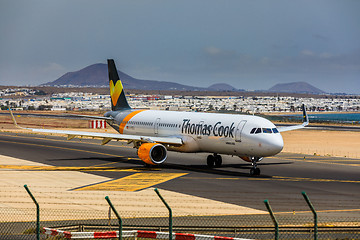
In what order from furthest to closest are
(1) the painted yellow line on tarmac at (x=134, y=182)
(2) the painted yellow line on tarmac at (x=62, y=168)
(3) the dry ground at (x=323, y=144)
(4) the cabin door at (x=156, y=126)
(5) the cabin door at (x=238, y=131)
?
(3) the dry ground at (x=323, y=144), (4) the cabin door at (x=156, y=126), (2) the painted yellow line on tarmac at (x=62, y=168), (5) the cabin door at (x=238, y=131), (1) the painted yellow line on tarmac at (x=134, y=182)

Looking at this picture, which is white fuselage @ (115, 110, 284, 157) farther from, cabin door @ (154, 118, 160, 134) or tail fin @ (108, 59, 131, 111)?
tail fin @ (108, 59, 131, 111)

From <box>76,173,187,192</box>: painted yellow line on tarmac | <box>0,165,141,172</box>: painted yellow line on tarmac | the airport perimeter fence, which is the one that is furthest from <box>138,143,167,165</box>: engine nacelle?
the airport perimeter fence

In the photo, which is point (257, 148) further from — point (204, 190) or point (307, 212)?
point (307, 212)

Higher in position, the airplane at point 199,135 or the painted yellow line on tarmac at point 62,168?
the airplane at point 199,135

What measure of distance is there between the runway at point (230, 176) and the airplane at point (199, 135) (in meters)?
1.61

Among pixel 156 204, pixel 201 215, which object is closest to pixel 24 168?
pixel 156 204

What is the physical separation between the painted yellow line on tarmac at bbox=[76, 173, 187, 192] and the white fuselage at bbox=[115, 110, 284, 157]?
4.23 metres

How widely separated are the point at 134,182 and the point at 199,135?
31.3ft

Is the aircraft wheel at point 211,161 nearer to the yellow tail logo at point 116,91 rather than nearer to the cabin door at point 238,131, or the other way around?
the cabin door at point 238,131

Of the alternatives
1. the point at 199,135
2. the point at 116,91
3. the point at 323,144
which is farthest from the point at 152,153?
the point at 323,144

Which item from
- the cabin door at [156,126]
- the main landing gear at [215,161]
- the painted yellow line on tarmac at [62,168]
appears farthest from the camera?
A: the cabin door at [156,126]

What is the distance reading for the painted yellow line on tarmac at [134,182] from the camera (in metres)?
35.1

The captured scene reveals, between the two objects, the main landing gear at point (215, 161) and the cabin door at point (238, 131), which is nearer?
the cabin door at point (238, 131)

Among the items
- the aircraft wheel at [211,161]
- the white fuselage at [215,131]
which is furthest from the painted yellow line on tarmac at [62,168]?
the aircraft wheel at [211,161]
